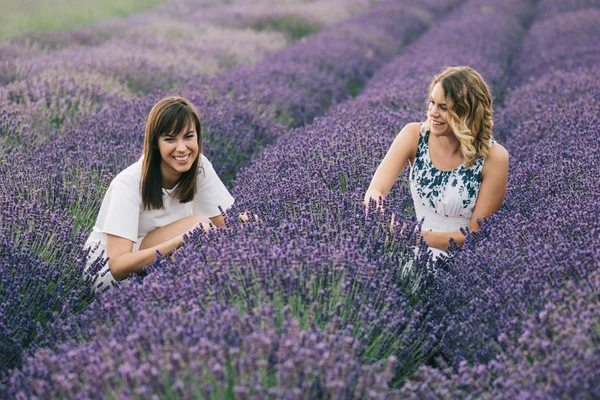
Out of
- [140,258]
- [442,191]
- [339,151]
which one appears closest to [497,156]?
[442,191]

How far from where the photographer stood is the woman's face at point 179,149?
9.57ft

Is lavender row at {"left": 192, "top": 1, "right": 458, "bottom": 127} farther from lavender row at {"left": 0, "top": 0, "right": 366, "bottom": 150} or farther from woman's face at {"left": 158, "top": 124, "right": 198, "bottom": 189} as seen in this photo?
woman's face at {"left": 158, "top": 124, "right": 198, "bottom": 189}

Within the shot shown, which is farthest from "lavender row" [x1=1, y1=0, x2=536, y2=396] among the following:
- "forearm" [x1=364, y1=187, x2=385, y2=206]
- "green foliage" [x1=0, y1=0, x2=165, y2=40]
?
"green foliage" [x1=0, y1=0, x2=165, y2=40]

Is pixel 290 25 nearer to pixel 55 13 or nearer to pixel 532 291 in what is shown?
pixel 55 13

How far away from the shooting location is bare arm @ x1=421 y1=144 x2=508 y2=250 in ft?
9.70

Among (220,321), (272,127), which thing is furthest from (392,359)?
(272,127)

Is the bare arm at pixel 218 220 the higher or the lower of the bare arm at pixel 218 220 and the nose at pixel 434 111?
the lower

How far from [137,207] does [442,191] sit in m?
1.33

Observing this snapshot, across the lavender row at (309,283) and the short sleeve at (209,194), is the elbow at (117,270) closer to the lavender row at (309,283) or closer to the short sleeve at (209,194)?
the lavender row at (309,283)

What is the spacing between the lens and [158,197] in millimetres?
3010

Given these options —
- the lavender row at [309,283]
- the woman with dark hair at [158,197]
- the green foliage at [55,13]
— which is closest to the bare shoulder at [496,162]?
the lavender row at [309,283]

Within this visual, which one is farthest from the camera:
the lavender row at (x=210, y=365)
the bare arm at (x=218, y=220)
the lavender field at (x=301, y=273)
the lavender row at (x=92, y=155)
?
the bare arm at (x=218, y=220)

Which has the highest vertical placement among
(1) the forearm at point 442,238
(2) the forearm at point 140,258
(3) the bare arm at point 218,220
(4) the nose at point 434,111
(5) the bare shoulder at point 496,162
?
(4) the nose at point 434,111

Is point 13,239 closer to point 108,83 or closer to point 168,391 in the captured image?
point 168,391
